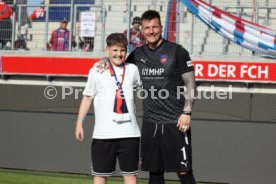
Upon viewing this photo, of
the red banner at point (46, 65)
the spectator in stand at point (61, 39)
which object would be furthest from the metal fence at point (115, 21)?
the red banner at point (46, 65)

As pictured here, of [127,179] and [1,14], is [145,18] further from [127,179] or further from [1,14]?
[1,14]

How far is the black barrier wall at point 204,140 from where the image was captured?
988 centimetres

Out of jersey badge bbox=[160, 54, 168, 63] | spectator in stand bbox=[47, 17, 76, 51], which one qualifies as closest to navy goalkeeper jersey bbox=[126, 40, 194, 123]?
jersey badge bbox=[160, 54, 168, 63]

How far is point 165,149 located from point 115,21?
21.0 ft

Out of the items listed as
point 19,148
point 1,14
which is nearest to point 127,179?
point 19,148

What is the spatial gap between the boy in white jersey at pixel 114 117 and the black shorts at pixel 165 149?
0.26m

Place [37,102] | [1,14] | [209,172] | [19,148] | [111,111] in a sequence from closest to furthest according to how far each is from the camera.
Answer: [111,111], [209,172], [19,148], [37,102], [1,14]

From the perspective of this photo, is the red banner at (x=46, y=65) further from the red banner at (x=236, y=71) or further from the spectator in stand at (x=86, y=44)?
the red banner at (x=236, y=71)

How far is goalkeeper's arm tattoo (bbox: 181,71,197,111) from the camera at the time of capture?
620 centimetres

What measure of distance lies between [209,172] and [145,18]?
4.39m

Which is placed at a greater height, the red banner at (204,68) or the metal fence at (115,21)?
the metal fence at (115,21)

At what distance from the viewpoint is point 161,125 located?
6.41 metres

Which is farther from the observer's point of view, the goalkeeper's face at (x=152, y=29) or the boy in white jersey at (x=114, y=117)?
the goalkeeper's face at (x=152, y=29)

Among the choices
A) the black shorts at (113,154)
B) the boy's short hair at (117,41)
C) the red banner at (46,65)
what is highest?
the boy's short hair at (117,41)
